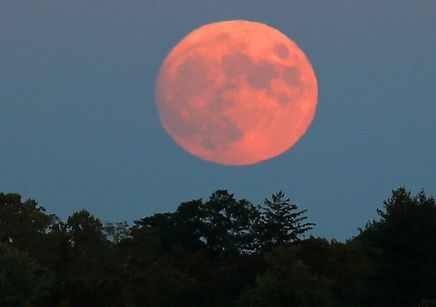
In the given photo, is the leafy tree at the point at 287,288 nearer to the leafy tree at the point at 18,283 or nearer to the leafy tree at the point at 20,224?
the leafy tree at the point at 18,283

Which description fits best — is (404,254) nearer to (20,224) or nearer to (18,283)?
(18,283)

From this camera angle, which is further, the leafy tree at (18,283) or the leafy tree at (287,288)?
the leafy tree at (18,283)

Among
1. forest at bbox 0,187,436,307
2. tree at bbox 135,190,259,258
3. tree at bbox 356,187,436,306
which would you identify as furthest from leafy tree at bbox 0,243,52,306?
tree at bbox 135,190,259,258

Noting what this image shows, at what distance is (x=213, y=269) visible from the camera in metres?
97.6

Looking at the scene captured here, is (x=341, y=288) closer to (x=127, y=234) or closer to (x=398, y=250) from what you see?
(x=398, y=250)

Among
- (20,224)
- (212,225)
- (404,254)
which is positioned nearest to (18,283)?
(20,224)

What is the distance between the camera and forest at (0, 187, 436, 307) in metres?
70.6

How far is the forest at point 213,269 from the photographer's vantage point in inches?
2781

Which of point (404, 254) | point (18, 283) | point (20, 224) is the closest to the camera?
point (404, 254)

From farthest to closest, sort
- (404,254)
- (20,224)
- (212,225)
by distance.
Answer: (212,225)
(20,224)
(404,254)

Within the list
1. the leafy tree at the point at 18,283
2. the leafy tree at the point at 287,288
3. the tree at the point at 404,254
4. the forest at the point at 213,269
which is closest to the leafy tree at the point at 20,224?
the forest at the point at 213,269

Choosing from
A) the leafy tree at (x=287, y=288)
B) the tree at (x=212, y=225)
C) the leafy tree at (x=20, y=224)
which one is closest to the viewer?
the leafy tree at (x=287, y=288)

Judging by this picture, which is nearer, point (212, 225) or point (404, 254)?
point (404, 254)

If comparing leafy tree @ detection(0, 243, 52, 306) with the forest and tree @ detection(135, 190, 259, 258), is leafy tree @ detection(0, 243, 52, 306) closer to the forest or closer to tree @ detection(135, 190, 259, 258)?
the forest
